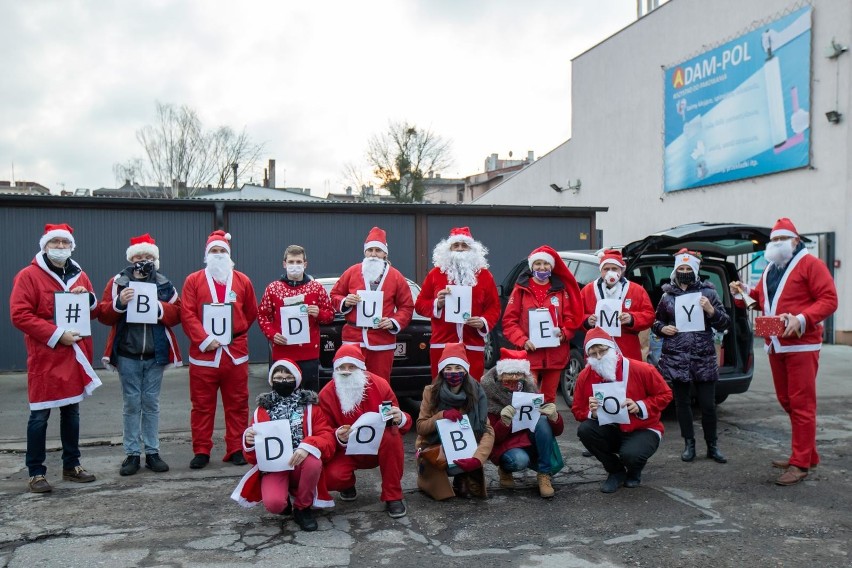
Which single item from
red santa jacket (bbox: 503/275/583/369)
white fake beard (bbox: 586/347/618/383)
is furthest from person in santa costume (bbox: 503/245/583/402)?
white fake beard (bbox: 586/347/618/383)

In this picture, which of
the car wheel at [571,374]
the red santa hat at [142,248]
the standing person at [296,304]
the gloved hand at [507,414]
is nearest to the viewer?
the gloved hand at [507,414]

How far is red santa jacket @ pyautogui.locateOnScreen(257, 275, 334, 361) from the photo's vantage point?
6.66 m

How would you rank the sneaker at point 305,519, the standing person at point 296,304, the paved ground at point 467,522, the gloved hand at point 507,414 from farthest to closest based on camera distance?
the standing person at point 296,304 → the gloved hand at point 507,414 → the sneaker at point 305,519 → the paved ground at point 467,522

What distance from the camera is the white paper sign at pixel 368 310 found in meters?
6.83

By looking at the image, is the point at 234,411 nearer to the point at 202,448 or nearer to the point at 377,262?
the point at 202,448

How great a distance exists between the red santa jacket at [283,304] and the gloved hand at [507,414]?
197cm

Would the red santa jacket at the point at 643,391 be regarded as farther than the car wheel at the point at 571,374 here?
No

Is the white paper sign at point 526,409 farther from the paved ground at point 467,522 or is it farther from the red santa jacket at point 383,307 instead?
the red santa jacket at point 383,307

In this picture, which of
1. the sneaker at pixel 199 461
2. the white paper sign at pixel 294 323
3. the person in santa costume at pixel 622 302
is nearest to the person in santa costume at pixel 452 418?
the white paper sign at pixel 294 323

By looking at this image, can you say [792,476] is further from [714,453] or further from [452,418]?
[452,418]

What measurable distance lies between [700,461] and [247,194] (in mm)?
29412

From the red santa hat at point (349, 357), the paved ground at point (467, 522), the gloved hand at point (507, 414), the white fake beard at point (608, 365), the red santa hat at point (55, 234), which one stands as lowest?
the paved ground at point (467, 522)

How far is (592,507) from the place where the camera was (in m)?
5.33

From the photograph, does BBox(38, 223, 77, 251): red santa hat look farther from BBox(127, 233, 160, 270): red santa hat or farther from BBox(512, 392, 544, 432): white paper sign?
BBox(512, 392, 544, 432): white paper sign
